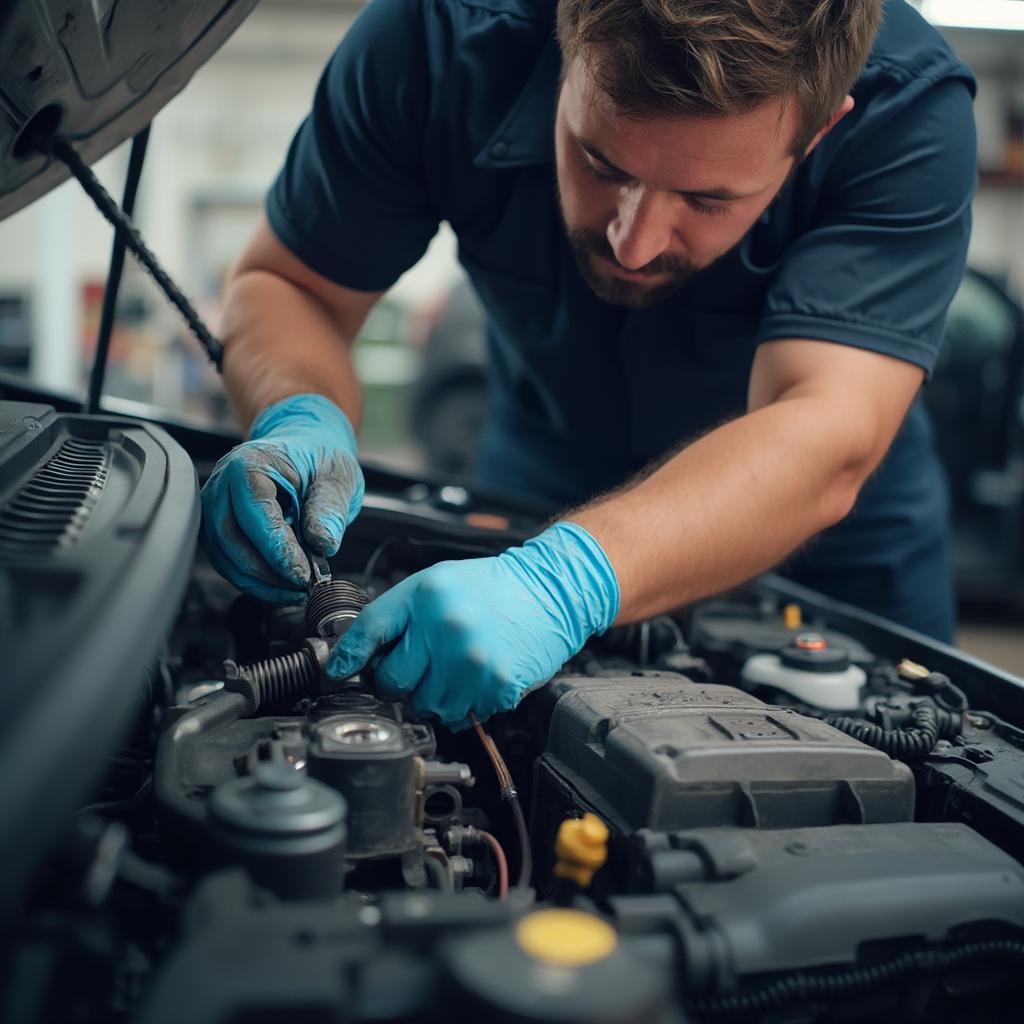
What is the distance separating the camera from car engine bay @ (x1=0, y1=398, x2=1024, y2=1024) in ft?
1.73

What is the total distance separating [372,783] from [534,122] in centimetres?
104

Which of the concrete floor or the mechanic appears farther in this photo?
the concrete floor

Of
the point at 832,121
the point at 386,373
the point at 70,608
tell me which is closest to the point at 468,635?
the point at 70,608

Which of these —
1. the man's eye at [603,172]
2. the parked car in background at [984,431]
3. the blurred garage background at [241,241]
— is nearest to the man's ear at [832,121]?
the man's eye at [603,172]

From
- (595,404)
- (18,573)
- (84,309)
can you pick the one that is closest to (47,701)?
(18,573)

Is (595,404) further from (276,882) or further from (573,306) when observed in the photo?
(276,882)

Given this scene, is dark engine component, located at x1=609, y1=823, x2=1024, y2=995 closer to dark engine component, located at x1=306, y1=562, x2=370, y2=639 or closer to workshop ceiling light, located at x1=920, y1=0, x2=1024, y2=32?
dark engine component, located at x1=306, y1=562, x2=370, y2=639

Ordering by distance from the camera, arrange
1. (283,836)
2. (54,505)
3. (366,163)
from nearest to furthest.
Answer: (283,836) → (54,505) → (366,163)

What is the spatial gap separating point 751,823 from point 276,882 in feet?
1.25

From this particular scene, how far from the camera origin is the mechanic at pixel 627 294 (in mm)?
1074

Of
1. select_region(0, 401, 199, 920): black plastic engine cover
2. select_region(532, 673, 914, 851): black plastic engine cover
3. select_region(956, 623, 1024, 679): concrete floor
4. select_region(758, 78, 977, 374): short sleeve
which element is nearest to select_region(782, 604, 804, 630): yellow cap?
select_region(758, 78, 977, 374): short sleeve

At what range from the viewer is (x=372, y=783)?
0.77 meters

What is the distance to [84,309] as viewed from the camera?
876 centimetres

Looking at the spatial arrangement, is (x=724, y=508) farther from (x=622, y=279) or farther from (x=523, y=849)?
(x=523, y=849)
